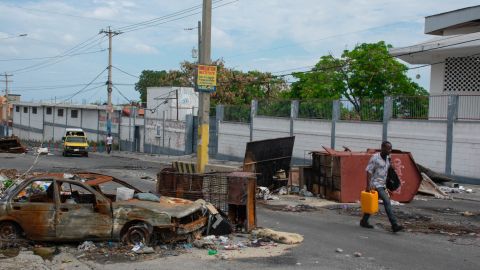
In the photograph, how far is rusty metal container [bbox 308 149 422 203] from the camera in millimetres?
15336

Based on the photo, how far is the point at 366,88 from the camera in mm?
43531

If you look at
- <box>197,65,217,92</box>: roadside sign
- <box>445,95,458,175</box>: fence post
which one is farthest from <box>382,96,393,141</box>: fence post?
<box>197,65,217,92</box>: roadside sign

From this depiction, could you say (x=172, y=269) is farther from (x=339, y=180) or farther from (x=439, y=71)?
(x=439, y=71)

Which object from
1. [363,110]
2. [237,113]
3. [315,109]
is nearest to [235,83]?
[237,113]

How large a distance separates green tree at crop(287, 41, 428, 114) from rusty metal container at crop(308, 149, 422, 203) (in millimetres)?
25029

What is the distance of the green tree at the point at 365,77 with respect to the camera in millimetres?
42469

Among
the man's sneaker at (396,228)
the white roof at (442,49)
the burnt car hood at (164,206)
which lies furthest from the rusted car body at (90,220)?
the white roof at (442,49)

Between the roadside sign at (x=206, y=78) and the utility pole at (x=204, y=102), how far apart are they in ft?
1.00

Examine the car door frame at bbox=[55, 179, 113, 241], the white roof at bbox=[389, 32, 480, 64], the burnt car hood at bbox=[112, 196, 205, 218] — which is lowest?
the car door frame at bbox=[55, 179, 113, 241]

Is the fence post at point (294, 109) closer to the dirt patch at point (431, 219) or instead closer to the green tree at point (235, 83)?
the dirt patch at point (431, 219)

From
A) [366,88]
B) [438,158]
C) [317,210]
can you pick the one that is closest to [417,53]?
[438,158]

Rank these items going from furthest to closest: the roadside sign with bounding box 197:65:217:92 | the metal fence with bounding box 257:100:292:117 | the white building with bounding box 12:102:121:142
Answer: the white building with bounding box 12:102:121:142, the metal fence with bounding box 257:100:292:117, the roadside sign with bounding box 197:65:217:92

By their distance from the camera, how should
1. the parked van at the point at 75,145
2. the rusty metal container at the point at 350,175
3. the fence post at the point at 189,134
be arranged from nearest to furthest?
the rusty metal container at the point at 350,175
the parked van at the point at 75,145
the fence post at the point at 189,134

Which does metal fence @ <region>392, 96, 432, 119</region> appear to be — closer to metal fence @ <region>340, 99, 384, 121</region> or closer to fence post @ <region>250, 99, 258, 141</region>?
metal fence @ <region>340, 99, 384, 121</region>
